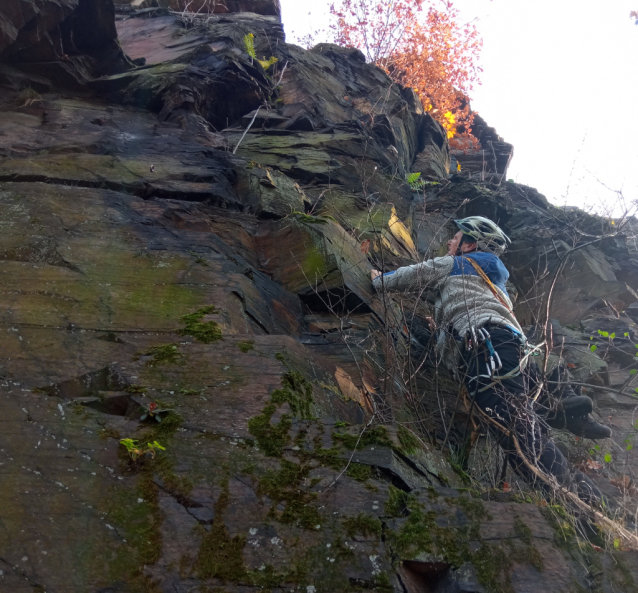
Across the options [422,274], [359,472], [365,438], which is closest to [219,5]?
[422,274]

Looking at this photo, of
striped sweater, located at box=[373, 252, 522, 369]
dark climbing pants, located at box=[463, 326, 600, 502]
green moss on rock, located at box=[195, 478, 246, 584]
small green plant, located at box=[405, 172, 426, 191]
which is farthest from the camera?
small green plant, located at box=[405, 172, 426, 191]

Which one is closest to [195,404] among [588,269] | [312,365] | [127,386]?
[127,386]

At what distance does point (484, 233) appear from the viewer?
663 centimetres

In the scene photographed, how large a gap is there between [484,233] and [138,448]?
15.4 feet

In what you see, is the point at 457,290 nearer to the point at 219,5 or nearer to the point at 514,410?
the point at 514,410

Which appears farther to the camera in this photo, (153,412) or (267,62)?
(267,62)

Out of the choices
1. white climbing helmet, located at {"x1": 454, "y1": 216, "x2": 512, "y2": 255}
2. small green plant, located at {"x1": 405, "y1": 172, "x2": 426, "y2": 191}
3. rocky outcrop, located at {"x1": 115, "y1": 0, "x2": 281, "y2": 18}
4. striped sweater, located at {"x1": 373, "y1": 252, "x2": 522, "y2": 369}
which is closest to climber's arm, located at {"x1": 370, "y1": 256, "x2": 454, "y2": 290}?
striped sweater, located at {"x1": 373, "y1": 252, "x2": 522, "y2": 369}

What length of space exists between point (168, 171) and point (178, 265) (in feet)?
7.94

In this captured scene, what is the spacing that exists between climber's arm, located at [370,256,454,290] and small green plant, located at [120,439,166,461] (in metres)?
3.31

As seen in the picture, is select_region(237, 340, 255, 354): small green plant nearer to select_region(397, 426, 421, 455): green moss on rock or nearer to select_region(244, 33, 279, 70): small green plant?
select_region(397, 426, 421, 455): green moss on rock

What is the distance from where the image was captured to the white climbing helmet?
6.57 metres

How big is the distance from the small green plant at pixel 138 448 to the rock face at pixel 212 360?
0.02m

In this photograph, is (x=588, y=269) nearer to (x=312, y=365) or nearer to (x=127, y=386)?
(x=312, y=365)

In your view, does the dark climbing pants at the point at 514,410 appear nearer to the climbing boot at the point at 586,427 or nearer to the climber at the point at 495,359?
the climber at the point at 495,359
